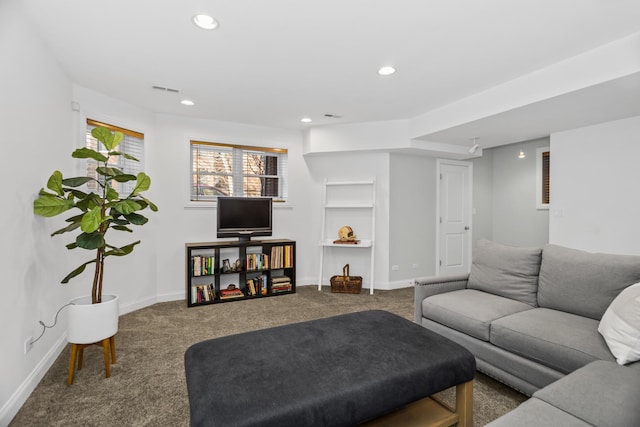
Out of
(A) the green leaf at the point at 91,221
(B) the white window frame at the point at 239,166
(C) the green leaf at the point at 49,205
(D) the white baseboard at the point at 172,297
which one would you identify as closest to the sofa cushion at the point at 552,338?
(A) the green leaf at the point at 91,221

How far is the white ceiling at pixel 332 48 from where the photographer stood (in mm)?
2035

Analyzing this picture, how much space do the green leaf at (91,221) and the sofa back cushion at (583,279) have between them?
10.7 ft

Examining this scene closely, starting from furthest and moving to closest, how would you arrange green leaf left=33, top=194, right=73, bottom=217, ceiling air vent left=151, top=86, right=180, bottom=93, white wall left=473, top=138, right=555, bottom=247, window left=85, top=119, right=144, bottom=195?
white wall left=473, top=138, right=555, bottom=247 < window left=85, top=119, right=144, bottom=195 < ceiling air vent left=151, top=86, right=180, bottom=93 < green leaf left=33, top=194, right=73, bottom=217

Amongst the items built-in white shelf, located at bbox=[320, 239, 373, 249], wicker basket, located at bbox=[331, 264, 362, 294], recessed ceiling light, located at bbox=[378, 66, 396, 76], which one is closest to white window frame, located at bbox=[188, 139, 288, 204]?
built-in white shelf, located at bbox=[320, 239, 373, 249]

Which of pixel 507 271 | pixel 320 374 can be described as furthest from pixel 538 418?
pixel 507 271

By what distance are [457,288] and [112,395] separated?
2.84m

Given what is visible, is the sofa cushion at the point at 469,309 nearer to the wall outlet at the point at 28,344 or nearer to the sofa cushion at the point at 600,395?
the sofa cushion at the point at 600,395

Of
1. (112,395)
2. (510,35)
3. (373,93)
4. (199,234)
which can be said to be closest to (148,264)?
(199,234)

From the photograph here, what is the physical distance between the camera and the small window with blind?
17.1 feet

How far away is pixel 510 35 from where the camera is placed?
2.32 metres

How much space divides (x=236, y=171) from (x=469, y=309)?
361cm

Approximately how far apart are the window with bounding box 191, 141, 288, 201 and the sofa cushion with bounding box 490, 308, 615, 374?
3.59 m

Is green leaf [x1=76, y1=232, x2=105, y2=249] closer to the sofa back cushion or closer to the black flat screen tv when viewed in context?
the black flat screen tv

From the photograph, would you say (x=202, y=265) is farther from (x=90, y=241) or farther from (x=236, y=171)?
(x=90, y=241)
